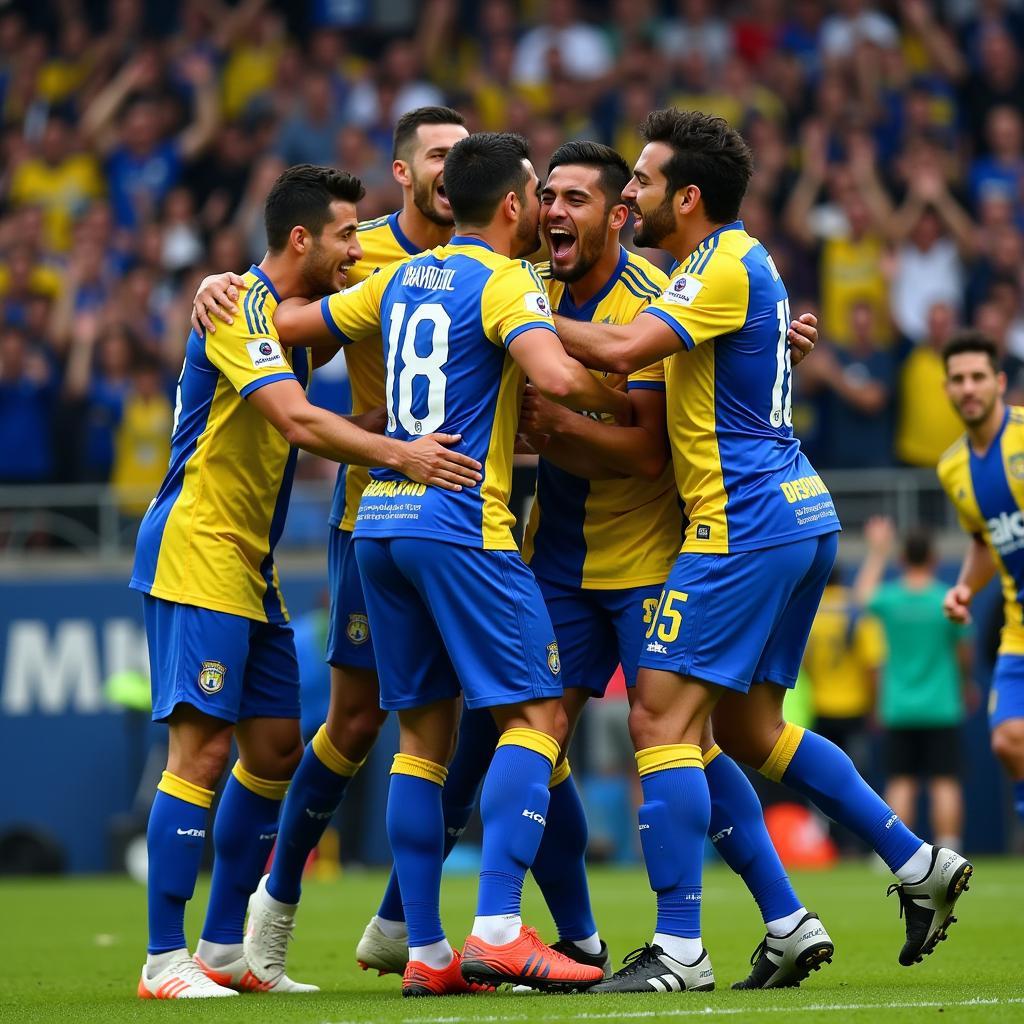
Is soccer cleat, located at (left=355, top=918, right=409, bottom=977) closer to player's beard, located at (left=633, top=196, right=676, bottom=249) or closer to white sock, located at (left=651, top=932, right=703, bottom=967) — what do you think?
white sock, located at (left=651, top=932, right=703, bottom=967)

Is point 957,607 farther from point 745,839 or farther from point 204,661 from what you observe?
point 204,661

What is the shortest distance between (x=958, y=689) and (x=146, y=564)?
8.60 metres

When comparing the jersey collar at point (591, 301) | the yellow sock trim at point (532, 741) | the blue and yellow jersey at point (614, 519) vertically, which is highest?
the jersey collar at point (591, 301)

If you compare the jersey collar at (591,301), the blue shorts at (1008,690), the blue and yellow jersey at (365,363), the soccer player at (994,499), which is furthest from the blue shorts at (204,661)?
the blue shorts at (1008,690)

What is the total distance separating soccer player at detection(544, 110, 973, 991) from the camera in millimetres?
5688

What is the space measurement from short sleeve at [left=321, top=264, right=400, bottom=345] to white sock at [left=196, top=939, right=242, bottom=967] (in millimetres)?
2158

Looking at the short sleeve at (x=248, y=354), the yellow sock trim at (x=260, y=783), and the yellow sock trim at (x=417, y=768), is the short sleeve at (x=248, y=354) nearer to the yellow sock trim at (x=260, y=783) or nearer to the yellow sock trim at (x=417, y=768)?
the yellow sock trim at (x=417, y=768)

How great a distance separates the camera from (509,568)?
5684 mm

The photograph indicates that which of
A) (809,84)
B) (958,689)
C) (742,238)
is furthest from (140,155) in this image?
(742,238)

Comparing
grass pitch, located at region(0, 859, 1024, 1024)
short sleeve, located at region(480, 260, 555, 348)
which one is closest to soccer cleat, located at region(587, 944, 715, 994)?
grass pitch, located at region(0, 859, 1024, 1024)

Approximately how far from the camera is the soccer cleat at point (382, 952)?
651 centimetres

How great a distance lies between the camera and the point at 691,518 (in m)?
5.86

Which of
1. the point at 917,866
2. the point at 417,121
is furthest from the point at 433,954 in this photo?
the point at 417,121

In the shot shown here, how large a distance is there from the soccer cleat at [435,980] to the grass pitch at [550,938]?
0.25ft
